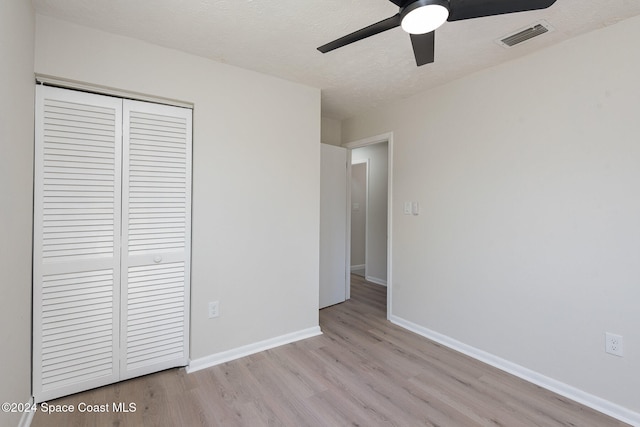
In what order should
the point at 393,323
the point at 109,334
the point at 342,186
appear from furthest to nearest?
1. the point at 342,186
2. the point at 393,323
3. the point at 109,334

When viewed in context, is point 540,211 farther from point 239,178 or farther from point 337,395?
point 239,178

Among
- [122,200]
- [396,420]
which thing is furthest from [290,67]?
[396,420]

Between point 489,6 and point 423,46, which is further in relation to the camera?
point 423,46

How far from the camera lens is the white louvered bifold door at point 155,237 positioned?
2098 mm

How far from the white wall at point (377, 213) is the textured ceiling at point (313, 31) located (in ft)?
7.57

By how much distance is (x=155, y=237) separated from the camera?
219cm

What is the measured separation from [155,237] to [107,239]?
0.29 m

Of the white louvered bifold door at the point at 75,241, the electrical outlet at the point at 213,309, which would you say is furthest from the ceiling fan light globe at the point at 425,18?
the electrical outlet at the point at 213,309

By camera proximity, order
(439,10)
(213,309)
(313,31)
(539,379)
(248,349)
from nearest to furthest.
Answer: (439,10) < (313,31) < (539,379) < (213,309) < (248,349)

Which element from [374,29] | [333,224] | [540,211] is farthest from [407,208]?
[374,29]

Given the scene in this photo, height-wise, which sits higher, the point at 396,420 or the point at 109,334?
the point at 109,334

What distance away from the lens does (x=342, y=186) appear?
153 inches

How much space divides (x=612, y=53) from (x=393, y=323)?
110 inches

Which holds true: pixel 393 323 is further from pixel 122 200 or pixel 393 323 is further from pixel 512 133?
pixel 122 200
